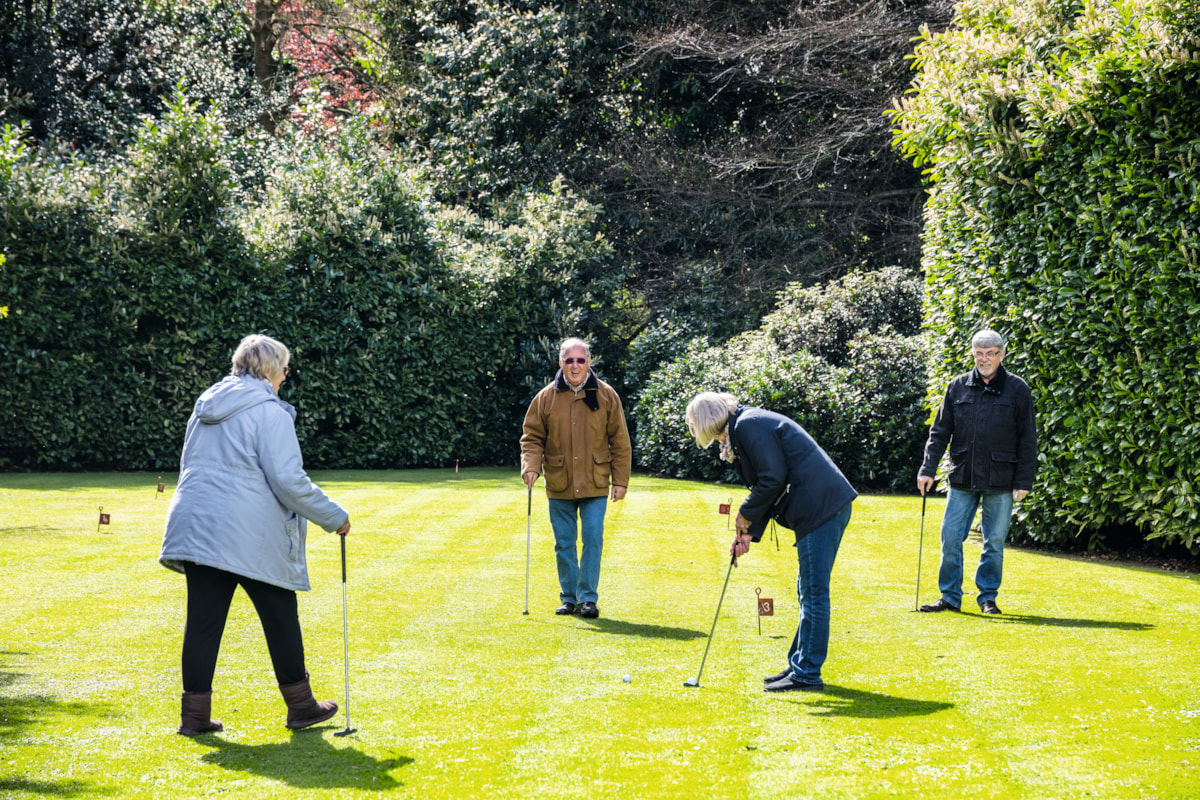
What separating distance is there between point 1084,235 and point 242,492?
26.4ft

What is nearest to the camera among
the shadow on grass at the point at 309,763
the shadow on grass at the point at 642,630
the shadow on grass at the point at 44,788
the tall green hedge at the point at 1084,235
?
the shadow on grass at the point at 44,788

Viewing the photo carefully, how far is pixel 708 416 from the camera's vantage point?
19.4 ft

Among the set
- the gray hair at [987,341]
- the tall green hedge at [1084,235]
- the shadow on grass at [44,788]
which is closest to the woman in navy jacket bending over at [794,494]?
the gray hair at [987,341]

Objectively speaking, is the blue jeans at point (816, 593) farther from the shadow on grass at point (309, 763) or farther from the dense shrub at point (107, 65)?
the dense shrub at point (107, 65)

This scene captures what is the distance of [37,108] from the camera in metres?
23.0

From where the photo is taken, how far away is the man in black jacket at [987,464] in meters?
8.03

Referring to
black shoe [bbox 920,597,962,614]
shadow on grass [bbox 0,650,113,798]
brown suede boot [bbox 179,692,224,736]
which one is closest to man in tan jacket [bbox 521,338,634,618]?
black shoe [bbox 920,597,962,614]

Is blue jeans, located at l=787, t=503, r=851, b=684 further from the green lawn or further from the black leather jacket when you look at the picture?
the black leather jacket

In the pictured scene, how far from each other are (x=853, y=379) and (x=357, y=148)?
9602 millimetres

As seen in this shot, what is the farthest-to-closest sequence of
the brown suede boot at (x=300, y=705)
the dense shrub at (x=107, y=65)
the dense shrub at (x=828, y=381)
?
the dense shrub at (x=107, y=65), the dense shrub at (x=828, y=381), the brown suede boot at (x=300, y=705)

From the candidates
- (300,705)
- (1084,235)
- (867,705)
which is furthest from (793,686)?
(1084,235)

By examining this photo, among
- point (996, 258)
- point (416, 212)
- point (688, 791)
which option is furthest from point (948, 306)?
point (416, 212)

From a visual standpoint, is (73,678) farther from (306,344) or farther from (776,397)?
(306,344)

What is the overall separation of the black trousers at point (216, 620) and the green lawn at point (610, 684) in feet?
1.00
